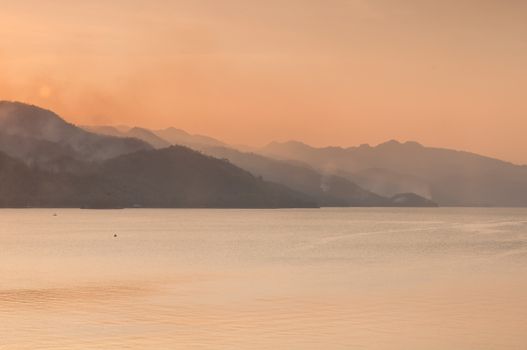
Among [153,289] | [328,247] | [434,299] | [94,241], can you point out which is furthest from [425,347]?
[94,241]

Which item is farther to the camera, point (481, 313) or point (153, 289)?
point (153, 289)

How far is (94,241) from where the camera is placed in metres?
169

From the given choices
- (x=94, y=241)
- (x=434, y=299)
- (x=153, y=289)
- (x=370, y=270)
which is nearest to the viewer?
(x=434, y=299)

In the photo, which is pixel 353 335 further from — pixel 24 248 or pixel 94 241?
pixel 94 241

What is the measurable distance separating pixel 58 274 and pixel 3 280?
9281 millimetres

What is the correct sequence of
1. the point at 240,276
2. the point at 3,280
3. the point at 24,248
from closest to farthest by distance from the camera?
the point at 3,280 → the point at 240,276 → the point at 24,248

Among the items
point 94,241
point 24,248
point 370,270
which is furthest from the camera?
point 94,241

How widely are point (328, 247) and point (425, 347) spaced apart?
4033 inches

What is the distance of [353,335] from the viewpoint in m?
46.1

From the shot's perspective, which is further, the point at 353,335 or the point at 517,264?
the point at 517,264

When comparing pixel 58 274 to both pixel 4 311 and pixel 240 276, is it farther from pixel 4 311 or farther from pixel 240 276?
pixel 4 311

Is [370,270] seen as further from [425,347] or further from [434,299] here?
[425,347]

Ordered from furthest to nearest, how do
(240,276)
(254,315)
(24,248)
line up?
(24,248)
(240,276)
(254,315)

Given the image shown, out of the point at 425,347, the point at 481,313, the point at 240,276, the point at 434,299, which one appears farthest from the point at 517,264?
the point at 425,347
